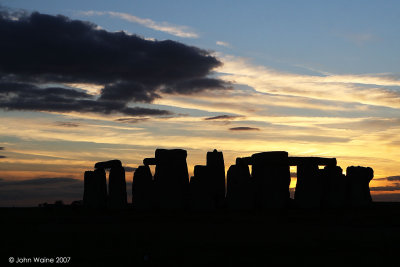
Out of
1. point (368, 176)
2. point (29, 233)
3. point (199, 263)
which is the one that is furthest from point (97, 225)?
point (368, 176)

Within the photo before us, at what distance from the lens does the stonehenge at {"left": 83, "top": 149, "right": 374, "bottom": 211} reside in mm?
35531

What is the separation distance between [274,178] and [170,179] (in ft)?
20.2

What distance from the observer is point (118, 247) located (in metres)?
18.2

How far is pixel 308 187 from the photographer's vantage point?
1412 inches

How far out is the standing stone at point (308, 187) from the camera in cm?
3572

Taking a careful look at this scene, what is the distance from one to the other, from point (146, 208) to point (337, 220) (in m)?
13.0

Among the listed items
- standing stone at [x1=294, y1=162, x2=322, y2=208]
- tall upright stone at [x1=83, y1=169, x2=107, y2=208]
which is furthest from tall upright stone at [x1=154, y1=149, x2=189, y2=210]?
standing stone at [x1=294, y1=162, x2=322, y2=208]

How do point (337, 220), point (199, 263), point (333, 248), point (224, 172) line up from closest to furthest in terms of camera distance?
point (199, 263)
point (333, 248)
point (337, 220)
point (224, 172)


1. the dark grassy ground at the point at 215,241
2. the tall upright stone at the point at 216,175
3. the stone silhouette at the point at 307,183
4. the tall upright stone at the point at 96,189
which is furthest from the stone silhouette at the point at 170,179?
the stone silhouette at the point at 307,183

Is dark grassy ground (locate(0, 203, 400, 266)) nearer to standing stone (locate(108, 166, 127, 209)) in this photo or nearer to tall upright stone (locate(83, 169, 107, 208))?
standing stone (locate(108, 166, 127, 209))

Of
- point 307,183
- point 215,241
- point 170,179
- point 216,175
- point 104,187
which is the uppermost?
point 216,175

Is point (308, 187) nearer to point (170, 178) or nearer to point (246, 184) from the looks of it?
point (246, 184)

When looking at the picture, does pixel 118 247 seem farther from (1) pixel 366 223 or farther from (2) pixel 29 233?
(1) pixel 366 223

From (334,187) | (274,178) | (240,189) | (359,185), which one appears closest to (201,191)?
(240,189)
